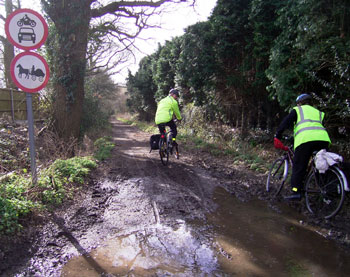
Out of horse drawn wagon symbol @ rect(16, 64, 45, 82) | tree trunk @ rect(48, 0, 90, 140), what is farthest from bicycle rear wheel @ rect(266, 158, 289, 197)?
tree trunk @ rect(48, 0, 90, 140)

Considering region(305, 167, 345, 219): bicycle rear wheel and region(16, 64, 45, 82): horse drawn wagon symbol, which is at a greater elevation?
region(16, 64, 45, 82): horse drawn wagon symbol

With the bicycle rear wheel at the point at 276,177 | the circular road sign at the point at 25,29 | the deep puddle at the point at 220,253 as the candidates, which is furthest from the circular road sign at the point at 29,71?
→ the bicycle rear wheel at the point at 276,177

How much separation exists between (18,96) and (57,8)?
517cm

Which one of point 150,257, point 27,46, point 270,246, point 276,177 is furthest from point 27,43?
point 276,177

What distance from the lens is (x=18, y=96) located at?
11.3 meters

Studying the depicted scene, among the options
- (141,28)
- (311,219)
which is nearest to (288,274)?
(311,219)

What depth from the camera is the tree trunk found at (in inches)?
321

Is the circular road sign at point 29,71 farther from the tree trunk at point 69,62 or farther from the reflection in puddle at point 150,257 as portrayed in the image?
the tree trunk at point 69,62

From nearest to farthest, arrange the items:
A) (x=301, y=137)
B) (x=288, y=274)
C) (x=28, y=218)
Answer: (x=288, y=274) → (x=28, y=218) → (x=301, y=137)

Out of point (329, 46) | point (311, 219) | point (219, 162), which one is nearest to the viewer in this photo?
point (311, 219)

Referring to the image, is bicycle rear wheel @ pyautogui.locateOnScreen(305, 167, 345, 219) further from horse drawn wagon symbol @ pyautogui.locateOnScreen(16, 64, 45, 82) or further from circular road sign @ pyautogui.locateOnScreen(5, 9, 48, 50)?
circular road sign @ pyautogui.locateOnScreen(5, 9, 48, 50)

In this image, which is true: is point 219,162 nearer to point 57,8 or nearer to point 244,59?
point 244,59

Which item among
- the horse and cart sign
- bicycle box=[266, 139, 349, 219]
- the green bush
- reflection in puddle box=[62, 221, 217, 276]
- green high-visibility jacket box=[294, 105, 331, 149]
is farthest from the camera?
green high-visibility jacket box=[294, 105, 331, 149]

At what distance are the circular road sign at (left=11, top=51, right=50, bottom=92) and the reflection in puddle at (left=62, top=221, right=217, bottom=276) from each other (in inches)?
109
